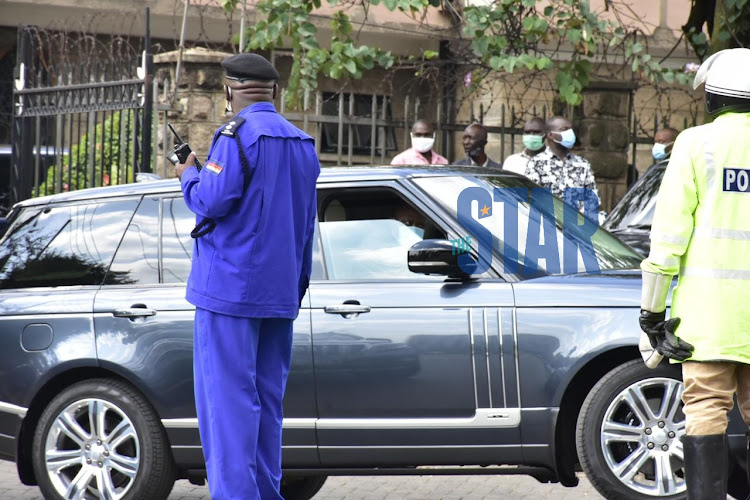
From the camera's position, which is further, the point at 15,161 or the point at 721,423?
the point at 15,161

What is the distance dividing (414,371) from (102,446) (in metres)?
1.54

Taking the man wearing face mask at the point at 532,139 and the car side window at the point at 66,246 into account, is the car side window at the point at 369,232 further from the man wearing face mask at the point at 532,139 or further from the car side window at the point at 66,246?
the man wearing face mask at the point at 532,139

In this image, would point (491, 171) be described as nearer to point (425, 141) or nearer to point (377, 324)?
point (377, 324)

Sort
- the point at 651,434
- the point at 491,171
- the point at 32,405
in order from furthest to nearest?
the point at 491,171, the point at 32,405, the point at 651,434

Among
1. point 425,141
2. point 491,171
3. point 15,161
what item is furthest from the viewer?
point 15,161

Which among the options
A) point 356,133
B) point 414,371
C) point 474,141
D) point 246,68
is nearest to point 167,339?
point 414,371

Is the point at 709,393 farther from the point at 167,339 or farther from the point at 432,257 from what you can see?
the point at 167,339

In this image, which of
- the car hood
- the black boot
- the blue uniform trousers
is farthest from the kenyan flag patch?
the black boot

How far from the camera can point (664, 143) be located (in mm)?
10852

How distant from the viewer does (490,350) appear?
18.0 feet

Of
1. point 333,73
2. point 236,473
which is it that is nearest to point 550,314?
point 236,473

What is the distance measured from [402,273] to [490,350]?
58 centimetres

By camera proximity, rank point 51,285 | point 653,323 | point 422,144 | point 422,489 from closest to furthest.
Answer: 1. point 653,323
2. point 51,285
3. point 422,489
4. point 422,144

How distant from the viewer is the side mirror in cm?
549
